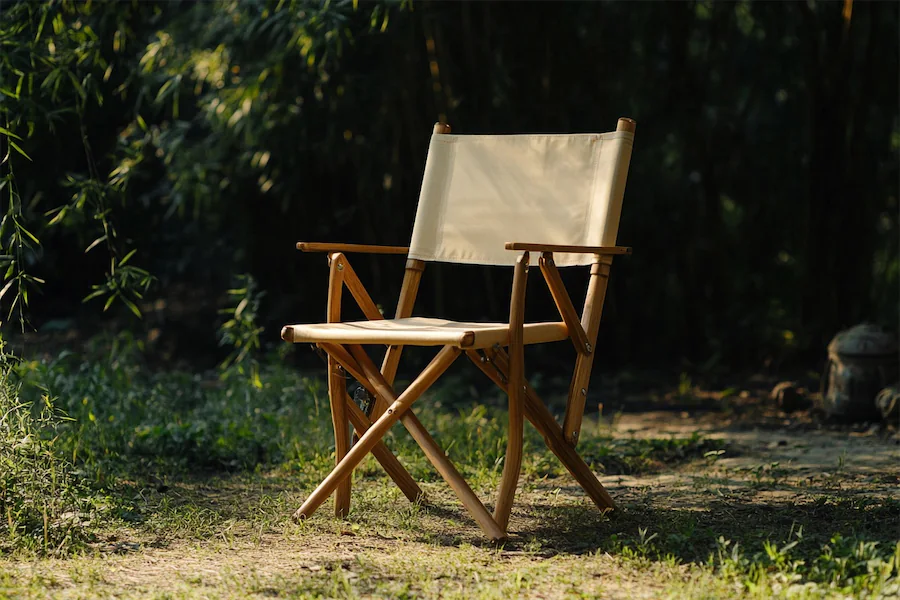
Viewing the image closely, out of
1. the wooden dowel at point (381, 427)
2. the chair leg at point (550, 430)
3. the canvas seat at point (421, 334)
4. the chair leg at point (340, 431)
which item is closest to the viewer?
the canvas seat at point (421, 334)

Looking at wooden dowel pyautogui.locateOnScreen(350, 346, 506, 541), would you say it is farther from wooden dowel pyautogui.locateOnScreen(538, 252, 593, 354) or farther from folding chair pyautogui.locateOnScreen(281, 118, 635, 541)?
wooden dowel pyautogui.locateOnScreen(538, 252, 593, 354)

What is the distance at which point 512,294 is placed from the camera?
2354 mm

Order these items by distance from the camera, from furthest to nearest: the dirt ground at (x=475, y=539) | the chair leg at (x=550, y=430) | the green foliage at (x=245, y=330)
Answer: the green foliage at (x=245, y=330) → the chair leg at (x=550, y=430) → the dirt ground at (x=475, y=539)

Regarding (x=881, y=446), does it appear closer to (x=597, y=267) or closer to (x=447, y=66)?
(x=597, y=267)

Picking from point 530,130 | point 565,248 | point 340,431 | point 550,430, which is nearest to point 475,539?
point 550,430

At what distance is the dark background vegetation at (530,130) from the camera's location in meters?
5.04

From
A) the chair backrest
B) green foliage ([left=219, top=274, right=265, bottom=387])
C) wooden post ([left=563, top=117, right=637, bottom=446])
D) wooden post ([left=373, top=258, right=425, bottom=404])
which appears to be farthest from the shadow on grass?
green foliage ([left=219, top=274, right=265, bottom=387])

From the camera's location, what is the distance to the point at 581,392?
2.57 metres

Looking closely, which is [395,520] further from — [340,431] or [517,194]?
[517,194]

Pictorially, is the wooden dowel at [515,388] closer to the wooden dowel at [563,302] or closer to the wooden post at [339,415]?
the wooden dowel at [563,302]

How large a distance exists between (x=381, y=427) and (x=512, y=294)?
0.43 m

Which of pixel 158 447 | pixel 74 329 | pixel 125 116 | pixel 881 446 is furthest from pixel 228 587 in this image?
pixel 74 329

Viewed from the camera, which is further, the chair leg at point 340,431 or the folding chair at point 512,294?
the chair leg at point 340,431

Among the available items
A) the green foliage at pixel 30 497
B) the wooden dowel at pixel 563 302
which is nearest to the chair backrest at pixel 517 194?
the wooden dowel at pixel 563 302
